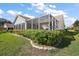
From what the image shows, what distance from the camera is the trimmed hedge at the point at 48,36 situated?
2473mm

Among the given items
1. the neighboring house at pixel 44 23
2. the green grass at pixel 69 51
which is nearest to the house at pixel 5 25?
the neighboring house at pixel 44 23

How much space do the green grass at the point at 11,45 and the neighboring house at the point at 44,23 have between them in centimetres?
18

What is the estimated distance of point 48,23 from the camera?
2.53 metres

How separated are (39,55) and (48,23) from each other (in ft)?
1.40

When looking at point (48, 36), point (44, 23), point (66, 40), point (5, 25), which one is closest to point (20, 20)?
point (5, 25)

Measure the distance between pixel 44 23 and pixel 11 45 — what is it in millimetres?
506

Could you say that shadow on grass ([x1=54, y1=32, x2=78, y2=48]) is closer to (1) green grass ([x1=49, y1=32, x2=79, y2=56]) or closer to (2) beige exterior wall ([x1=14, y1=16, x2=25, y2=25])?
(1) green grass ([x1=49, y1=32, x2=79, y2=56])

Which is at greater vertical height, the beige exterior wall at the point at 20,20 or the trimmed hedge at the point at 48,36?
the beige exterior wall at the point at 20,20

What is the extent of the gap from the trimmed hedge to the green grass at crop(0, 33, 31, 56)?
10 centimetres

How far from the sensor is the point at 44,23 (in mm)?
2533

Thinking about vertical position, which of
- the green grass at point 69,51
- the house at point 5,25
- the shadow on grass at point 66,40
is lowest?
the green grass at point 69,51

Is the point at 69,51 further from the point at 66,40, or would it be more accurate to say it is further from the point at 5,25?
the point at 5,25

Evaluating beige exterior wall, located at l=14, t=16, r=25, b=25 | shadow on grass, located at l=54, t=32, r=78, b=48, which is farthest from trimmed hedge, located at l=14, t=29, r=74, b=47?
beige exterior wall, located at l=14, t=16, r=25, b=25

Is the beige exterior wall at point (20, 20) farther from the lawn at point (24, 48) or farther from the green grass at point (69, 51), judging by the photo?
the green grass at point (69, 51)
